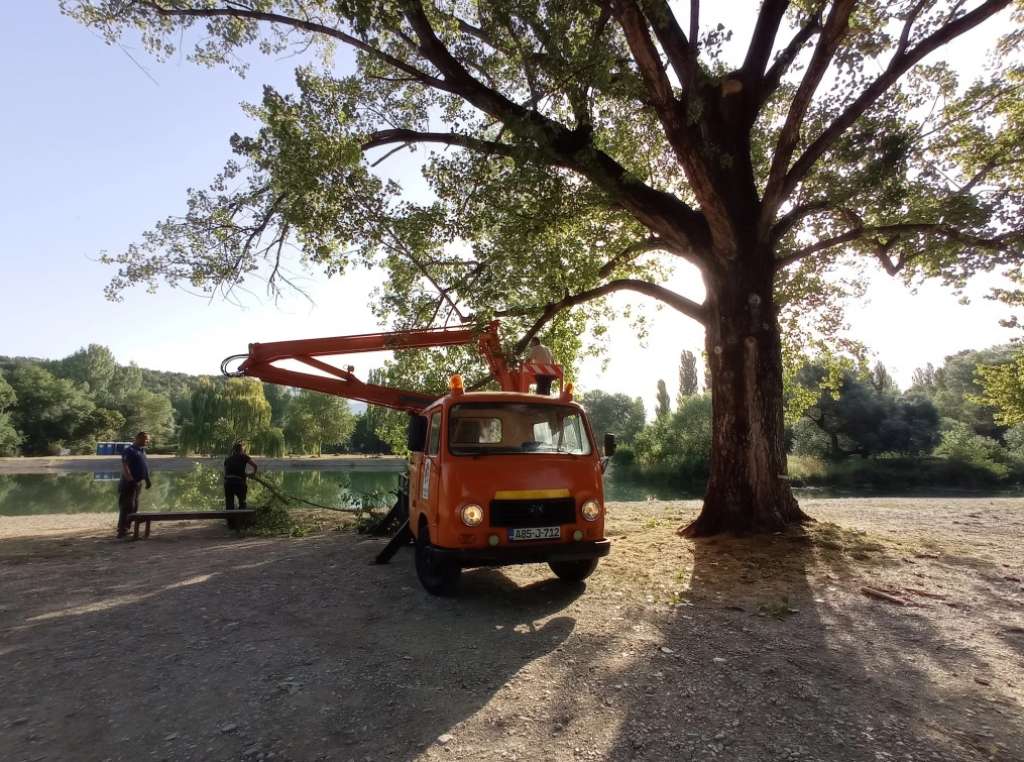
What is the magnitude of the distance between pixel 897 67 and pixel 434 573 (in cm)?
1084

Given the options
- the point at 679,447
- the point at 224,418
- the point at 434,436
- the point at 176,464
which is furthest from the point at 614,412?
the point at 434,436

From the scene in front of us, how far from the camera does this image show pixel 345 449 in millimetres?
72688

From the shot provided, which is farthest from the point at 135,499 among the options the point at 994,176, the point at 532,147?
the point at 994,176

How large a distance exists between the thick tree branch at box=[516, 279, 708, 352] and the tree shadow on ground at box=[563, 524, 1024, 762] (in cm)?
559

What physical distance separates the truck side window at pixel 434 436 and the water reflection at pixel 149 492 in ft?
23.0

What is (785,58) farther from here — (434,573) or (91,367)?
(91,367)

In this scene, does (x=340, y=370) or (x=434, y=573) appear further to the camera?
(x=340, y=370)

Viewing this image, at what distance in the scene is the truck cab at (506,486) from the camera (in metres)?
5.94

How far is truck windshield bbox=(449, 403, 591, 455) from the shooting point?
256 inches

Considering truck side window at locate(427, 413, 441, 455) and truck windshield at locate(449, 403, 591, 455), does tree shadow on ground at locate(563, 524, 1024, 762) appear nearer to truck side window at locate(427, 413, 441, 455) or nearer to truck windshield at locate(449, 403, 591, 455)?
truck windshield at locate(449, 403, 591, 455)

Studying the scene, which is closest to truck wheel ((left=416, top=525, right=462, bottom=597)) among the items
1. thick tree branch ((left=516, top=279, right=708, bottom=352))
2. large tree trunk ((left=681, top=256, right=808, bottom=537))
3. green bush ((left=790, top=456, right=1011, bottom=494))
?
large tree trunk ((left=681, top=256, right=808, bottom=537))

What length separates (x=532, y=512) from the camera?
6094mm

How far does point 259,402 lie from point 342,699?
176ft

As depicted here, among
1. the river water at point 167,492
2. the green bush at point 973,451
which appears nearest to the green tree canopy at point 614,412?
the river water at point 167,492
